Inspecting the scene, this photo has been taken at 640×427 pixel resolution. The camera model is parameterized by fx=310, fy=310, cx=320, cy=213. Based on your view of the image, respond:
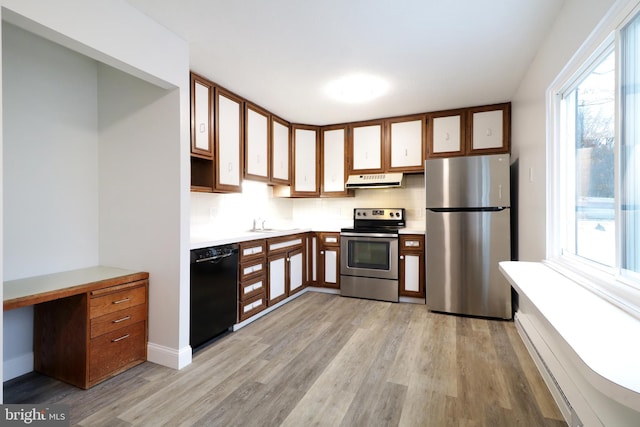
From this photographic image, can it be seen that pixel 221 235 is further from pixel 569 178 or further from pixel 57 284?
pixel 569 178

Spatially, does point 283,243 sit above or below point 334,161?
below

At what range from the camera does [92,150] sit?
2492mm

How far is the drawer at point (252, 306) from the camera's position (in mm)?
2930

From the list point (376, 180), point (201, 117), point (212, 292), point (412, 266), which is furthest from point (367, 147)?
point (212, 292)

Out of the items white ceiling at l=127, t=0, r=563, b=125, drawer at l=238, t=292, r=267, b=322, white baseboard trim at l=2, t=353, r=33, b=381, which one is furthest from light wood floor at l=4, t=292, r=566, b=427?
white ceiling at l=127, t=0, r=563, b=125

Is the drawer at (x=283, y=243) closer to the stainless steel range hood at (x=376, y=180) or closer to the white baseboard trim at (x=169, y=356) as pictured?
the stainless steel range hood at (x=376, y=180)

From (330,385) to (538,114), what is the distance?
252 cm

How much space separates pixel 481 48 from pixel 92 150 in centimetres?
314

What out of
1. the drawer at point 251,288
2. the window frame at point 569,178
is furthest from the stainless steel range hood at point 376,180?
the window frame at point 569,178

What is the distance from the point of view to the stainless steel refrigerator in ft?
10.4

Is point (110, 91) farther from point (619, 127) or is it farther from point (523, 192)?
point (523, 192)

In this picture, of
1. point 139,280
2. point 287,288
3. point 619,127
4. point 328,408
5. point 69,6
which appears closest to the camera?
point 619,127

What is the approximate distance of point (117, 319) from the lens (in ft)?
6.89

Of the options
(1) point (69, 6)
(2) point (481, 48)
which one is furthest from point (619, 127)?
(1) point (69, 6)
